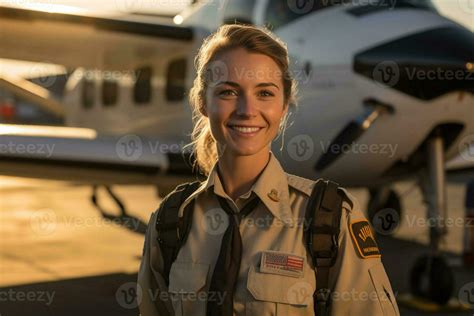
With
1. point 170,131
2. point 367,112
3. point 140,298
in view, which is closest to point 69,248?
point 170,131

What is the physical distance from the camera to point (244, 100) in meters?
2.13

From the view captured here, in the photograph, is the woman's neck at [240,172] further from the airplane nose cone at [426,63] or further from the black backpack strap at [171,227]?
the airplane nose cone at [426,63]

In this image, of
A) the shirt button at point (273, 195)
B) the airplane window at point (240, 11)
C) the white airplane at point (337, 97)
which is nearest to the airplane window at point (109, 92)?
the white airplane at point (337, 97)

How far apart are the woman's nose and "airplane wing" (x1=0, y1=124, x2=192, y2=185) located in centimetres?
578

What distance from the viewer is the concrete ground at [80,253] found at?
6797mm

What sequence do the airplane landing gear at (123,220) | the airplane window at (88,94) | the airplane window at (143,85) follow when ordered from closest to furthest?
the airplane window at (143,85)
the airplane landing gear at (123,220)
the airplane window at (88,94)

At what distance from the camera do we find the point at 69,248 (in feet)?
31.9

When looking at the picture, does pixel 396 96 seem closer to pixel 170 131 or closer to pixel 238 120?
pixel 170 131

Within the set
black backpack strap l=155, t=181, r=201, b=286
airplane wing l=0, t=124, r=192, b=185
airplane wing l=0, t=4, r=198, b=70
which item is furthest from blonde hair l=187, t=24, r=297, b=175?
airplane wing l=0, t=4, r=198, b=70

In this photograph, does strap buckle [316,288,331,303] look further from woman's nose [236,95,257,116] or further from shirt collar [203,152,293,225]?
woman's nose [236,95,257,116]

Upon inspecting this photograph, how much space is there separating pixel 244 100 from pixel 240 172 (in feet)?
0.72

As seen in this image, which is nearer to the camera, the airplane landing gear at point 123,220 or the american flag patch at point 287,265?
the american flag patch at point 287,265

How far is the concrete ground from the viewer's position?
6.80 meters

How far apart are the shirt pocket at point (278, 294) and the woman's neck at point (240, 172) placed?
26cm
